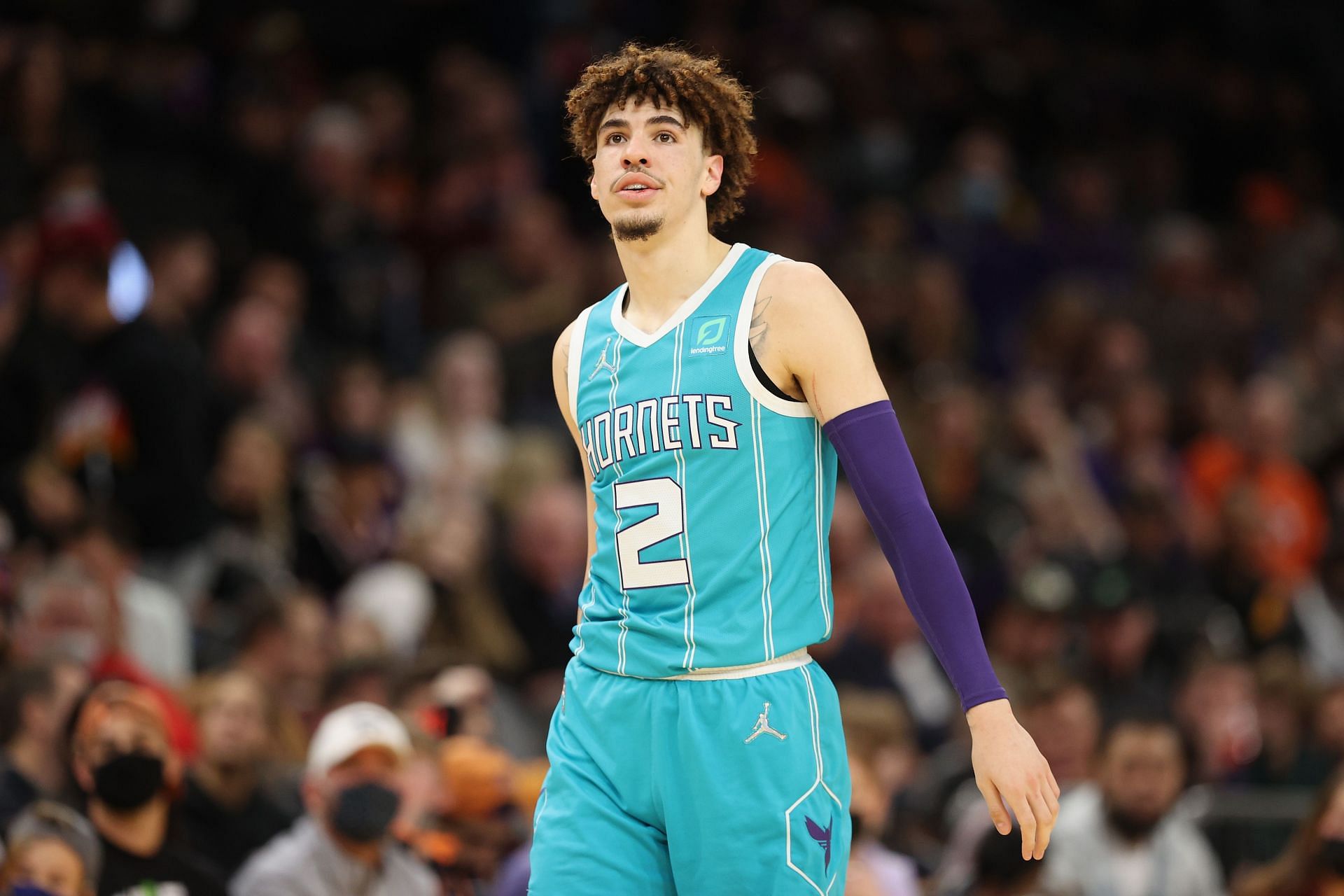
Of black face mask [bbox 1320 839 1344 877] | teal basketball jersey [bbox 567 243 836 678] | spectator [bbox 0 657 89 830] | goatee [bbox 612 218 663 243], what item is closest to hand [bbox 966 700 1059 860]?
teal basketball jersey [bbox 567 243 836 678]

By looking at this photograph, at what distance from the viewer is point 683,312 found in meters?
3.82

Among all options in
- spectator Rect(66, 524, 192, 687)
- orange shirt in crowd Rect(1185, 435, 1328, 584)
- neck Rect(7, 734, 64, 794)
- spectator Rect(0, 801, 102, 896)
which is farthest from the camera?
orange shirt in crowd Rect(1185, 435, 1328, 584)

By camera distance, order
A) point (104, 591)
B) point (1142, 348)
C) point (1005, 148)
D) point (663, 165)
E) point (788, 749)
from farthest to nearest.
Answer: point (1005, 148) → point (1142, 348) → point (104, 591) → point (663, 165) → point (788, 749)

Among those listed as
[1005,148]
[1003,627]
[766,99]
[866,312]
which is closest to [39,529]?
[1003,627]

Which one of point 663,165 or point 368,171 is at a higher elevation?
point 368,171

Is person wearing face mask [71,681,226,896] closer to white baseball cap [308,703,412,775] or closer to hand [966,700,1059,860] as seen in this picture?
white baseball cap [308,703,412,775]

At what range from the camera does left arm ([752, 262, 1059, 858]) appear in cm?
343

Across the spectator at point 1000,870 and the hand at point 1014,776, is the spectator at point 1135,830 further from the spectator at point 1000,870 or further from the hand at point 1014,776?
the hand at point 1014,776

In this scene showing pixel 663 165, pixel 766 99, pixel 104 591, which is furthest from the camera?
Result: pixel 766 99

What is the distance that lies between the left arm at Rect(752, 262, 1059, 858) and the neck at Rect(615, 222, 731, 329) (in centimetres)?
20

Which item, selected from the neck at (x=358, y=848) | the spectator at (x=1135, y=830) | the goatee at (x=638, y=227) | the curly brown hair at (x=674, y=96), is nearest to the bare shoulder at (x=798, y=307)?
the goatee at (x=638, y=227)

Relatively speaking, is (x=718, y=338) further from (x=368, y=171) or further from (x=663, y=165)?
(x=368, y=171)

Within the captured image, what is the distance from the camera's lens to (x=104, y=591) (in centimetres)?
758

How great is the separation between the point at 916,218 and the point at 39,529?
24.1 ft
